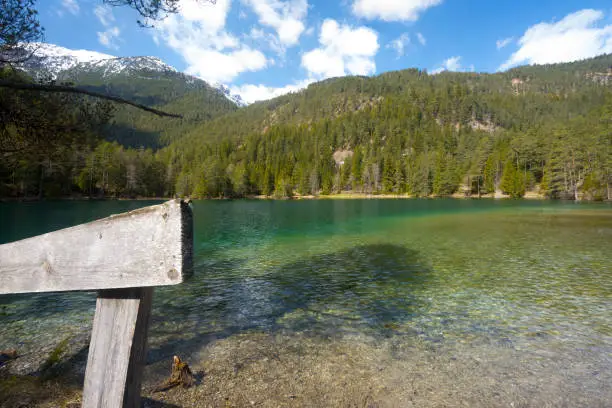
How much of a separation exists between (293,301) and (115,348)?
9.58 m

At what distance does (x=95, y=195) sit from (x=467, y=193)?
126038mm

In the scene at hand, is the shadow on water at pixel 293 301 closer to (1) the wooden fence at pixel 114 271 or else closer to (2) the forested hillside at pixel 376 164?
(1) the wooden fence at pixel 114 271

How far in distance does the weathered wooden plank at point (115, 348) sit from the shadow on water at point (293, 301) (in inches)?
225

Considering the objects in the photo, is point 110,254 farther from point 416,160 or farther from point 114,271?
point 416,160

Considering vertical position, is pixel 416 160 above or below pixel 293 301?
above

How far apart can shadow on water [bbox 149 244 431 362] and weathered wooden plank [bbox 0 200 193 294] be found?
5802 millimetres

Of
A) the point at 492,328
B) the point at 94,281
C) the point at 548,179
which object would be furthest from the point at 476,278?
the point at 548,179

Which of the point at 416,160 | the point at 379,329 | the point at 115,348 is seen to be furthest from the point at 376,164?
the point at 115,348

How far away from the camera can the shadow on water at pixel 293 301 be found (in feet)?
28.2

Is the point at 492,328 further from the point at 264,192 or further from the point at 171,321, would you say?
the point at 264,192

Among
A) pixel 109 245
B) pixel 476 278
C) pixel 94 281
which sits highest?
pixel 109 245

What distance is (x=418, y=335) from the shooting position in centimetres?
821

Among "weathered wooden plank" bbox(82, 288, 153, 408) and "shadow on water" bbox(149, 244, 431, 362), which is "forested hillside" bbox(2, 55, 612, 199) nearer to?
"shadow on water" bbox(149, 244, 431, 362)

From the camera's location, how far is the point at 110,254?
1.82 meters
